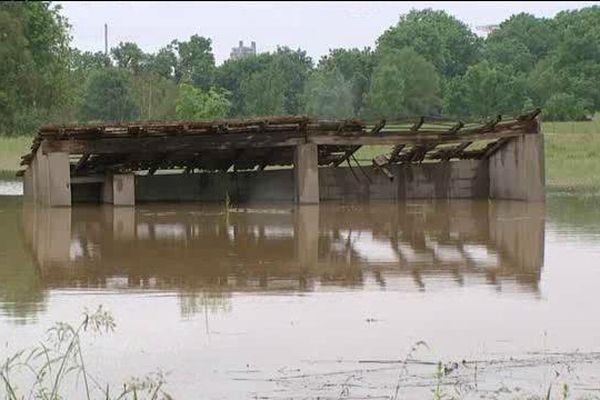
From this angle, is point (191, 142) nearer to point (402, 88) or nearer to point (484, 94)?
point (402, 88)

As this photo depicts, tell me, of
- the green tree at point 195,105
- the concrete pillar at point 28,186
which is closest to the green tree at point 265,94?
the green tree at point 195,105

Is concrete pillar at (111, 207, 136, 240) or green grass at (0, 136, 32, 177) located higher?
green grass at (0, 136, 32, 177)

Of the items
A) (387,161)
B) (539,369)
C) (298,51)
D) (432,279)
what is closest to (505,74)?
(298,51)

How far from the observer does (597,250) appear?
17.5 m

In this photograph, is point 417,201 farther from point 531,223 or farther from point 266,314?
point 266,314

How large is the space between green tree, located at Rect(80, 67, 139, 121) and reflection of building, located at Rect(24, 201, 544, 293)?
181 ft

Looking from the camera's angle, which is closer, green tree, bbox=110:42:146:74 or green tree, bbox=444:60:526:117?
green tree, bbox=444:60:526:117

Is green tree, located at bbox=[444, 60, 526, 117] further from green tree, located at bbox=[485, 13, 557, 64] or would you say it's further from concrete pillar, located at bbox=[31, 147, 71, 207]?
concrete pillar, located at bbox=[31, 147, 71, 207]

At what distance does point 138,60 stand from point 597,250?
264 feet

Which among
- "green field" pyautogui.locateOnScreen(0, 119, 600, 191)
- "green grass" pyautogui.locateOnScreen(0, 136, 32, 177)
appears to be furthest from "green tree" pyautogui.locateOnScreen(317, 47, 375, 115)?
"green grass" pyautogui.locateOnScreen(0, 136, 32, 177)

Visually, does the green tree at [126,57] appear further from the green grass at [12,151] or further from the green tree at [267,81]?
the green grass at [12,151]

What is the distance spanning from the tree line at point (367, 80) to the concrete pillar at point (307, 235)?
35.0m

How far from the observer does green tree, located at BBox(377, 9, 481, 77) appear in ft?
326

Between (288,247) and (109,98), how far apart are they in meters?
65.6
